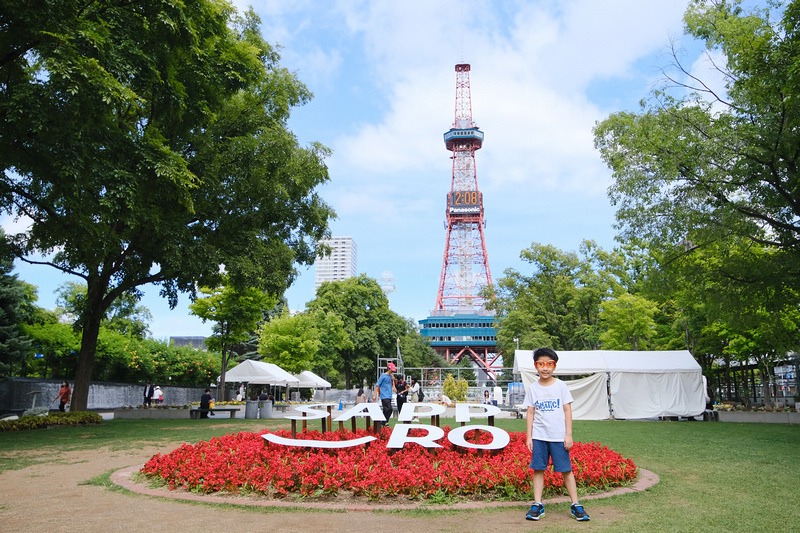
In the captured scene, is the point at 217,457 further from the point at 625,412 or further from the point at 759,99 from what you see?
the point at 625,412

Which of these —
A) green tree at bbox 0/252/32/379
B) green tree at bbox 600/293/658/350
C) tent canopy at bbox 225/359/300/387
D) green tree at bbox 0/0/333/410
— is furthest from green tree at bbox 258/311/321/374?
green tree at bbox 600/293/658/350

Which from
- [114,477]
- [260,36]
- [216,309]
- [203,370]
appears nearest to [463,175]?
[203,370]

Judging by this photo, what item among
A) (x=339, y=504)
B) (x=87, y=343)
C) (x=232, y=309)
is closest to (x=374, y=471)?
(x=339, y=504)

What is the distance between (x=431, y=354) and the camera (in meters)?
80.6

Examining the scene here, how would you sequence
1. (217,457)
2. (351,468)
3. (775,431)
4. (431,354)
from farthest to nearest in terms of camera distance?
(431,354) → (775,431) → (217,457) → (351,468)

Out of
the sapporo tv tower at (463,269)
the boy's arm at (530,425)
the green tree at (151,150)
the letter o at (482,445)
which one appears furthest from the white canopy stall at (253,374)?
the sapporo tv tower at (463,269)

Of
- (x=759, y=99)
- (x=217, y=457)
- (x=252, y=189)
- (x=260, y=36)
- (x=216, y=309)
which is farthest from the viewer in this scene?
(x=216, y=309)

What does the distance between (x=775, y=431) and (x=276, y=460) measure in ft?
48.9

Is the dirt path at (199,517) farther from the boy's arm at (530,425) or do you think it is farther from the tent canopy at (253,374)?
the tent canopy at (253,374)

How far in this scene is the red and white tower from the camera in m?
91.1

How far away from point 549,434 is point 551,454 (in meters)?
0.24

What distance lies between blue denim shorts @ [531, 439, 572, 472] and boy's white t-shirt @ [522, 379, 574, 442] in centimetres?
7

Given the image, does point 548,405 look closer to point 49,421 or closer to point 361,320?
point 49,421

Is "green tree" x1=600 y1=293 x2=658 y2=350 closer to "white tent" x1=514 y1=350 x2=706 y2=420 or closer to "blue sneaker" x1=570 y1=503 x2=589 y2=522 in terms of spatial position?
"white tent" x1=514 y1=350 x2=706 y2=420
